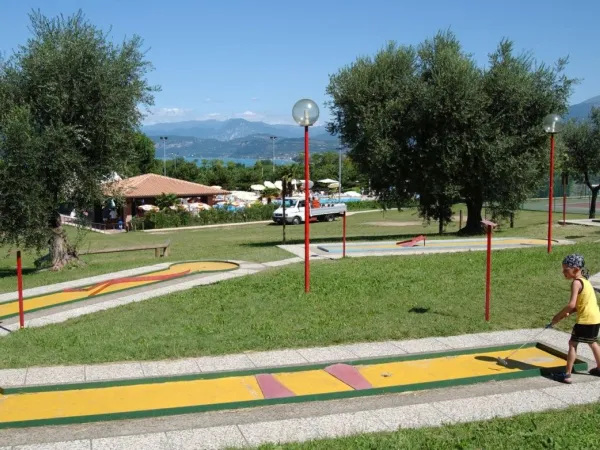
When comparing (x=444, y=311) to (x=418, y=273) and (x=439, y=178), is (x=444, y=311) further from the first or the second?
(x=439, y=178)

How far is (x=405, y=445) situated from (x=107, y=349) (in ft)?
14.5

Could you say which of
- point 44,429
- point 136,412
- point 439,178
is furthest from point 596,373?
point 439,178

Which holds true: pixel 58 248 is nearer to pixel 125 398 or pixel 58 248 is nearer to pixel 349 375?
pixel 125 398

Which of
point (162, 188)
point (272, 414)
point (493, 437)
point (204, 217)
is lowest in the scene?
point (204, 217)

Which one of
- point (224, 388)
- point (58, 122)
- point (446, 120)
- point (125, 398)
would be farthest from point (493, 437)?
point (446, 120)

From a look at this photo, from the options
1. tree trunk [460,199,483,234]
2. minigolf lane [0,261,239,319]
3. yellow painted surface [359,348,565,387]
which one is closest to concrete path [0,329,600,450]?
yellow painted surface [359,348,565,387]

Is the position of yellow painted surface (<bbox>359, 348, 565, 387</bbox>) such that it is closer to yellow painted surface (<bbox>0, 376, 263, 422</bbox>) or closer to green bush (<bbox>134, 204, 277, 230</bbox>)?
yellow painted surface (<bbox>0, 376, 263, 422</bbox>)

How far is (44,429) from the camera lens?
553cm

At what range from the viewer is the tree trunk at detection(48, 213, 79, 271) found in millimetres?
16672

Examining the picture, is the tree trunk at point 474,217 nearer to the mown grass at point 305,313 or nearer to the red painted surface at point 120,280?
the mown grass at point 305,313

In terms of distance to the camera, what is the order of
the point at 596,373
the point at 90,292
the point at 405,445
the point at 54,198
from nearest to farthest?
the point at 405,445 → the point at 596,373 → the point at 90,292 → the point at 54,198

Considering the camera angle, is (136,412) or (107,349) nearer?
(136,412)

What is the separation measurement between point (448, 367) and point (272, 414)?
2431 mm

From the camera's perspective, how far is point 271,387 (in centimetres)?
663
